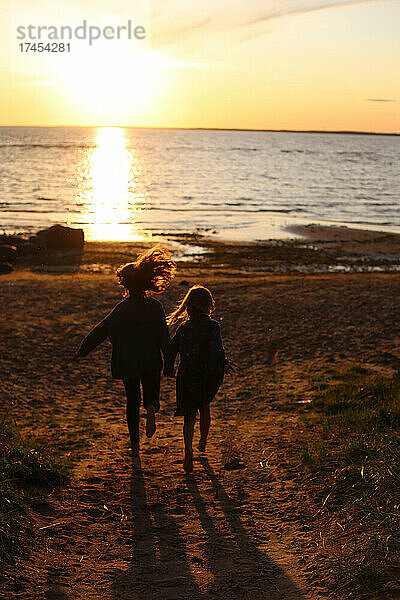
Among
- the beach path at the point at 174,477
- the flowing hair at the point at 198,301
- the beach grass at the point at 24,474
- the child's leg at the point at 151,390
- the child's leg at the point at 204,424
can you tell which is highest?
the flowing hair at the point at 198,301

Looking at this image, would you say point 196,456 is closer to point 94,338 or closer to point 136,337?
point 136,337

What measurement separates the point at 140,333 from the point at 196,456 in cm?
148

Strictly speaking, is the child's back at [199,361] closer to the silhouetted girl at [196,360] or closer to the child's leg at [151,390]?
the silhouetted girl at [196,360]

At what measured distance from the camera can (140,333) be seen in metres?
6.17

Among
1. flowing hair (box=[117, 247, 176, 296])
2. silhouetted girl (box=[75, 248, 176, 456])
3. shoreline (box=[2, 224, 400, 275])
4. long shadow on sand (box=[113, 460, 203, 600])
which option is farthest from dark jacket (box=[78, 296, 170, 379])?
shoreline (box=[2, 224, 400, 275])

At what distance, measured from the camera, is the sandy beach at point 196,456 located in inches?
170

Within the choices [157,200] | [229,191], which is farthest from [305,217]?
[229,191]

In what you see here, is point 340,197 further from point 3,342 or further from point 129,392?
point 129,392

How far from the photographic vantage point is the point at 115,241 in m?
28.5

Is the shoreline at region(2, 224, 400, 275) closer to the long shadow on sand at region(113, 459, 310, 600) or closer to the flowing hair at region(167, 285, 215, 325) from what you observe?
the flowing hair at region(167, 285, 215, 325)

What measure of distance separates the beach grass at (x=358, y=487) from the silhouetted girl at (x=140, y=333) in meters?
1.67

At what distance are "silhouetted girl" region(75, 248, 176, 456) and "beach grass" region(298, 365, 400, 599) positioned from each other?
5.48ft

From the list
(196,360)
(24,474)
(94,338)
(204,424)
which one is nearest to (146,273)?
(94,338)

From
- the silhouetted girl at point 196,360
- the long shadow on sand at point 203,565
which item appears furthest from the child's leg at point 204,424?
the long shadow on sand at point 203,565
